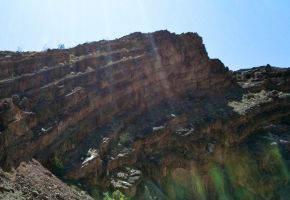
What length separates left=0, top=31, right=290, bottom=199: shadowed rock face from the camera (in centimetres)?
3084

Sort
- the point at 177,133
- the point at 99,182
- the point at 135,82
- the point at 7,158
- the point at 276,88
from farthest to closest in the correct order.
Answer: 1. the point at 276,88
2. the point at 135,82
3. the point at 177,133
4. the point at 99,182
5. the point at 7,158

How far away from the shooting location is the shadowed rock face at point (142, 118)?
3084 cm

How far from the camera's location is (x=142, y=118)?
39406 mm

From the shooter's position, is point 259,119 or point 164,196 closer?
point 164,196

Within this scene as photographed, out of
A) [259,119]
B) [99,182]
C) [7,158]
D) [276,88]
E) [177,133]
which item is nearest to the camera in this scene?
[7,158]

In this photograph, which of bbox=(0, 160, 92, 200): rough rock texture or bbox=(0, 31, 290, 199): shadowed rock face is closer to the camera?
bbox=(0, 160, 92, 200): rough rock texture

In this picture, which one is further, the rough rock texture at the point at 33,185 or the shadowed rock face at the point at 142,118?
the shadowed rock face at the point at 142,118

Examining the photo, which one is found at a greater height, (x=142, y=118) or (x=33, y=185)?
(x=142, y=118)

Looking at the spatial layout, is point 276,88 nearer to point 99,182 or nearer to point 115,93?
point 115,93

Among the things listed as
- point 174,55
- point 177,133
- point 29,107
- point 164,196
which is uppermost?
point 174,55

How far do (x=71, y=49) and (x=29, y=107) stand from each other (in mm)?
9662

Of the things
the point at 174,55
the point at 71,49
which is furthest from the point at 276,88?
the point at 71,49

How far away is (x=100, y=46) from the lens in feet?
140

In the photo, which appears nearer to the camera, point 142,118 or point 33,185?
point 33,185
